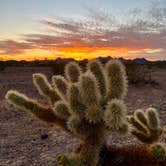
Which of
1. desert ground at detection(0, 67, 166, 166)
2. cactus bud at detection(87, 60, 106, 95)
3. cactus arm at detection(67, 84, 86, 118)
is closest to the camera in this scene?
cactus arm at detection(67, 84, 86, 118)

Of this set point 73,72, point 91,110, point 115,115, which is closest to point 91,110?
point 91,110

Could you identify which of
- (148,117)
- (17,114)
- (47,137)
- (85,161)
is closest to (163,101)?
(17,114)

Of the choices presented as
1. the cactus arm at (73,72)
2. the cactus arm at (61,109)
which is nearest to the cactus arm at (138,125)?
the cactus arm at (73,72)

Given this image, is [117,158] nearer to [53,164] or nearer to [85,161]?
[85,161]

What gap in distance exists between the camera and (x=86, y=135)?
10.4 ft

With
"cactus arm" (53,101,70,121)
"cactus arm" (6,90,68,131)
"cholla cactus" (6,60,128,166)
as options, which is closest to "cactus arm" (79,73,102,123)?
"cholla cactus" (6,60,128,166)

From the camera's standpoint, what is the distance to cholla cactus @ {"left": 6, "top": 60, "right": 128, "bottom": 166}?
296 cm

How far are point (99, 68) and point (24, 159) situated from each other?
8.86ft

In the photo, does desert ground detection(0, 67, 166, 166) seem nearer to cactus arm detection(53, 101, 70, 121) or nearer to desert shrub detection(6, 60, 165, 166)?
desert shrub detection(6, 60, 165, 166)

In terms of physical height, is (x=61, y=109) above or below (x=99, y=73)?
below

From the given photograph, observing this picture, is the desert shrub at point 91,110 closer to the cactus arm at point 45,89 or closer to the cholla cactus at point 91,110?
the cholla cactus at point 91,110

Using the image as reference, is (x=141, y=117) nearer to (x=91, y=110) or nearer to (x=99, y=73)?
(x=99, y=73)

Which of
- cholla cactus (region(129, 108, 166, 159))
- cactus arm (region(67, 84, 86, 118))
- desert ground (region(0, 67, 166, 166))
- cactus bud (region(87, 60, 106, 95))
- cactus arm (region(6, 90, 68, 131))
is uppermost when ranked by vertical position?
cactus bud (region(87, 60, 106, 95))

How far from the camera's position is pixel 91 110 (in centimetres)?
304
